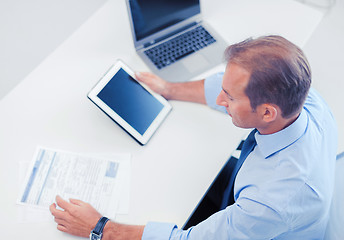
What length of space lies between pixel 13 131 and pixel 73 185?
0.30 meters

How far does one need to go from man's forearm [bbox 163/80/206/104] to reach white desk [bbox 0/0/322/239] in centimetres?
3

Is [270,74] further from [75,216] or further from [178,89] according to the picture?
[75,216]

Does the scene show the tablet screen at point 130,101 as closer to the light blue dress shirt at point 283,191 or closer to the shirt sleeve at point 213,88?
the shirt sleeve at point 213,88

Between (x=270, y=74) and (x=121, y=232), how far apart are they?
599 millimetres

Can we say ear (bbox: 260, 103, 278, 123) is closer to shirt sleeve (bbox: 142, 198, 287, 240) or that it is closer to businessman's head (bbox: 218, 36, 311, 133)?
businessman's head (bbox: 218, 36, 311, 133)

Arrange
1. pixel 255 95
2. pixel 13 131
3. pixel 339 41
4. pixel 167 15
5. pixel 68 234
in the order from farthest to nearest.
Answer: pixel 339 41, pixel 167 15, pixel 13 131, pixel 68 234, pixel 255 95

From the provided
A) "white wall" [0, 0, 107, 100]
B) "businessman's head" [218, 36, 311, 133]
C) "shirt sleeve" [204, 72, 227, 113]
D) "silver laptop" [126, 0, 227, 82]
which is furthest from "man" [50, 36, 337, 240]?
"white wall" [0, 0, 107, 100]

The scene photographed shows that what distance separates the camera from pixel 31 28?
137cm

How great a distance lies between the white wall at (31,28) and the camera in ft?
4.16

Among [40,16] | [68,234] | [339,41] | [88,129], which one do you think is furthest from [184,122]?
[339,41]

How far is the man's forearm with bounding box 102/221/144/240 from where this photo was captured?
906 mm

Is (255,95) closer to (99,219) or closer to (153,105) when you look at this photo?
(153,105)

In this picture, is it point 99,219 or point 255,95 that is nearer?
point 255,95

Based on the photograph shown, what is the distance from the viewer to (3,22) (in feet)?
4.08
